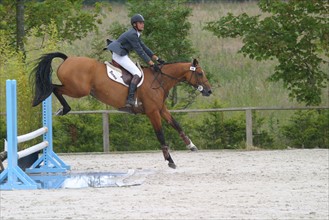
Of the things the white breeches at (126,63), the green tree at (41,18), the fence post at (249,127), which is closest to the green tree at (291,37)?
the fence post at (249,127)

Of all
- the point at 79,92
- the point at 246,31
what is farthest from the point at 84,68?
the point at 246,31

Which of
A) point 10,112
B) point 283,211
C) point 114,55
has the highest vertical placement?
point 114,55

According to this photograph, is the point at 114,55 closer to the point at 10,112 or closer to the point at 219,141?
the point at 10,112

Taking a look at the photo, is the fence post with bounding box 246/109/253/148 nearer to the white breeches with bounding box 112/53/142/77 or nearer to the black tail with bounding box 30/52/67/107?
the white breeches with bounding box 112/53/142/77

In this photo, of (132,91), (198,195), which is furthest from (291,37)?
(198,195)

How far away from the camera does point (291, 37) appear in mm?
19516

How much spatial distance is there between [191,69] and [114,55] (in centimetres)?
137

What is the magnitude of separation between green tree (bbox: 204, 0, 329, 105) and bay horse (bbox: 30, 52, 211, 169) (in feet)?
16.1

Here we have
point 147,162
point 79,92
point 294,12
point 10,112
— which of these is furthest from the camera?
point 294,12

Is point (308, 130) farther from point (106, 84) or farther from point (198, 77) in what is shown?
point (106, 84)

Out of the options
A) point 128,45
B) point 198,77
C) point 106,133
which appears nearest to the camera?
point 128,45

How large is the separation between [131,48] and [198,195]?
396 centimetres

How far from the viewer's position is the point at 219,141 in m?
Result: 19.7

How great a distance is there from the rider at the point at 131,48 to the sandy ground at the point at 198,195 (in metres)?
1.48
